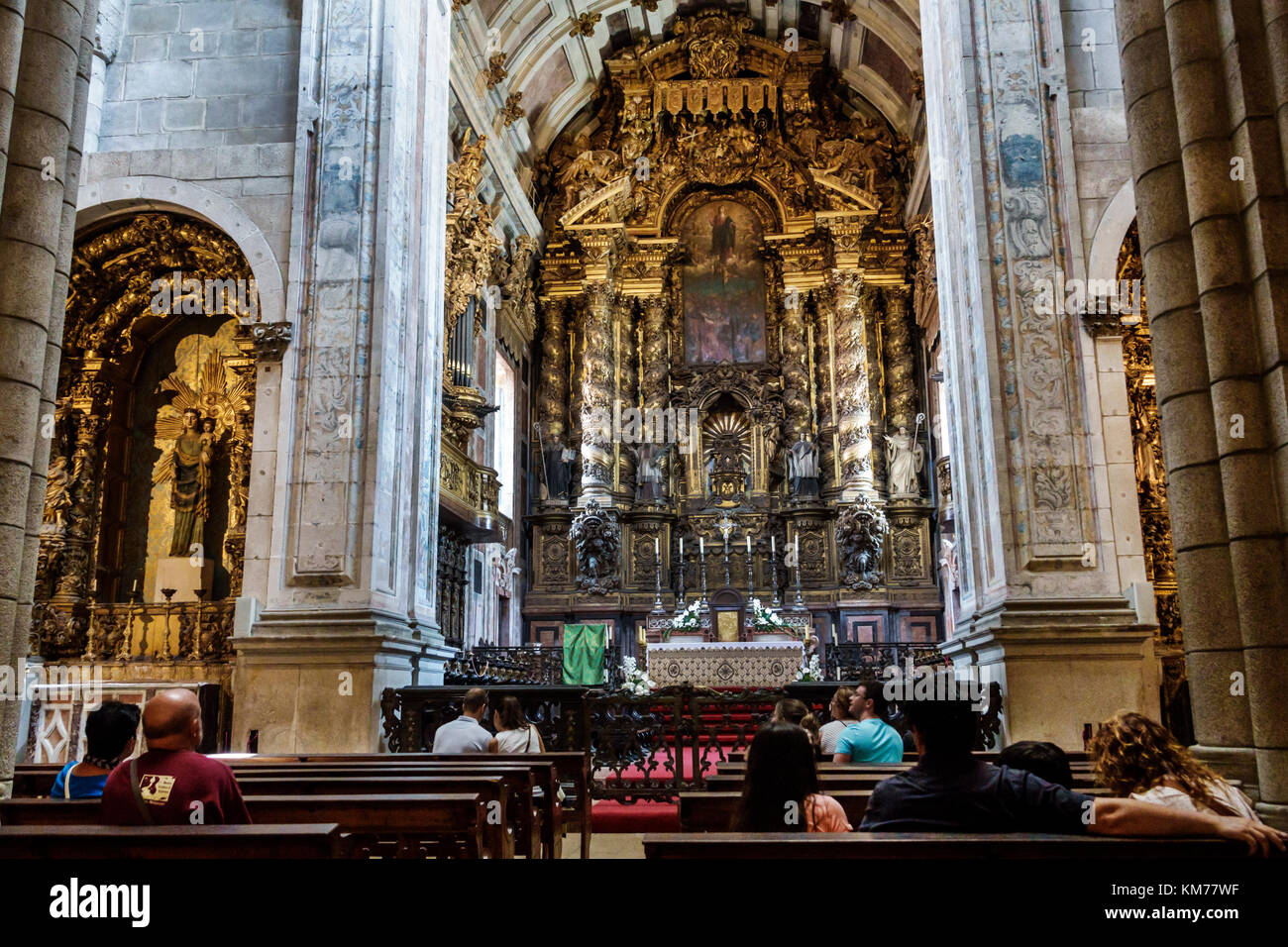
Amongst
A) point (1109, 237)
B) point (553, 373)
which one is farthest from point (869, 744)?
point (553, 373)

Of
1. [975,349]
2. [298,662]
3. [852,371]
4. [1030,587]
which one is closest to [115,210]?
[298,662]

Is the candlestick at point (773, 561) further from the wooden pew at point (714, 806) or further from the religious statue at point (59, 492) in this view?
the wooden pew at point (714, 806)

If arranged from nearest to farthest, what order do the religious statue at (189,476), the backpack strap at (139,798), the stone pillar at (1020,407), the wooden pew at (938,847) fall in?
1. the wooden pew at (938,847)
2. the backpack strap at (139,798)
3. the stone pillar at (1020,407)
4. the religious statue at (189,476)

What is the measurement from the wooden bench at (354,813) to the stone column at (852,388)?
17.4 metres

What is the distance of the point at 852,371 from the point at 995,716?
1355 centimetres

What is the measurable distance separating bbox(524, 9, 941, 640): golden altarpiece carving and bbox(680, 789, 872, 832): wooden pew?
1627 centimetres

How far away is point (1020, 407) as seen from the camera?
30.3 ft

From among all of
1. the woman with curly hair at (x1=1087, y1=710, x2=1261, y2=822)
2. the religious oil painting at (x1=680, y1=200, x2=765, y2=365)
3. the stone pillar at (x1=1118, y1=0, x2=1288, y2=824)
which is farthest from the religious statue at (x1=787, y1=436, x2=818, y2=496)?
the woman with curly hair at (x1=1087, y1=710, x2=1261, y2=822)

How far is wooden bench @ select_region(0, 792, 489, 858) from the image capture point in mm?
3795

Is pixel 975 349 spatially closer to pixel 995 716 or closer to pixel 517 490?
pixel 995 716

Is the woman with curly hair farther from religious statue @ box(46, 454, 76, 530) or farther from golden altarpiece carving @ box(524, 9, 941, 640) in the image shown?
golden altarpiece carving @ box(524, 9, 941, 640)

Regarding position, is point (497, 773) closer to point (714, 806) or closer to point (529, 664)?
point (714, 806)

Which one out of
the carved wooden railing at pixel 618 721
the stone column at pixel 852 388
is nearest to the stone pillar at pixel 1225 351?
the carved wooden railing at pixel 618 721

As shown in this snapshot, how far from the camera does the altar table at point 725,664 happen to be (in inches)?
602
